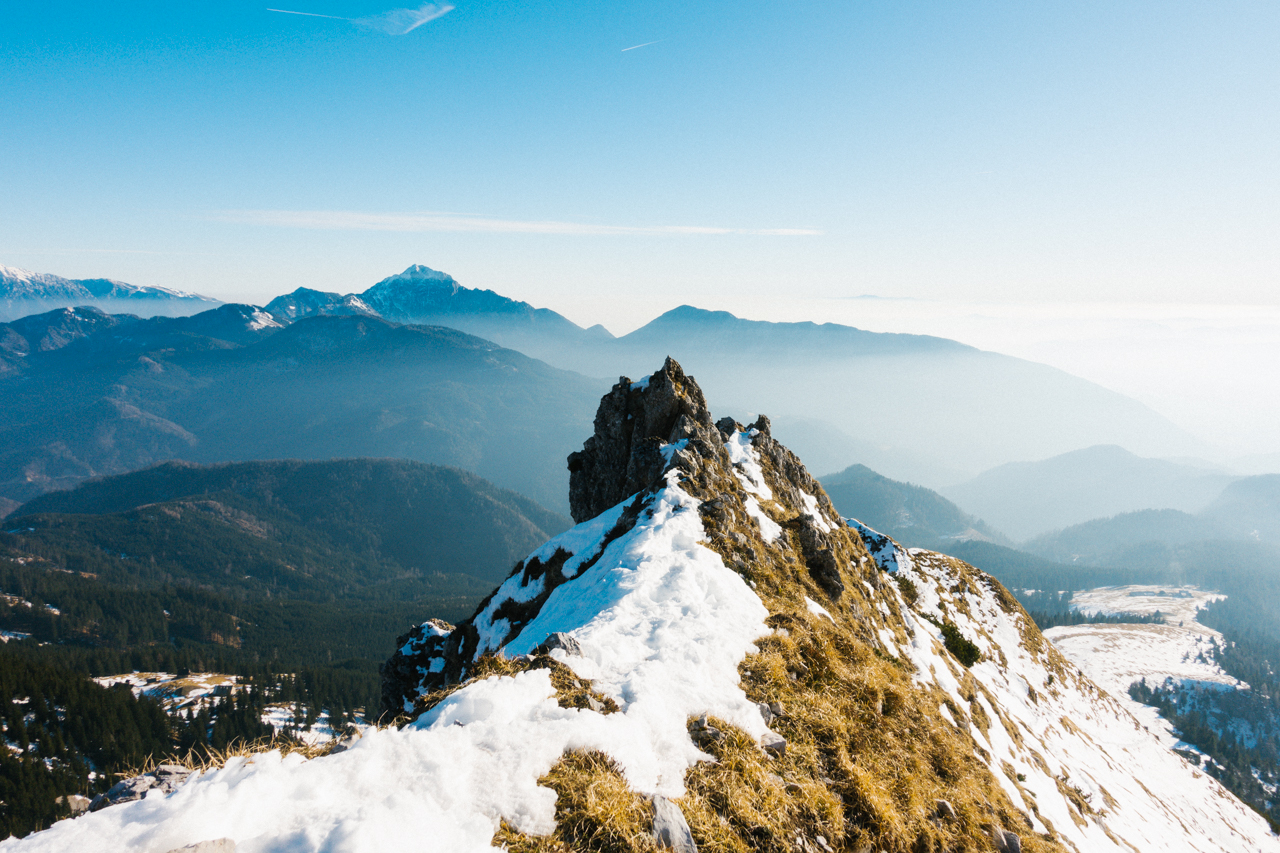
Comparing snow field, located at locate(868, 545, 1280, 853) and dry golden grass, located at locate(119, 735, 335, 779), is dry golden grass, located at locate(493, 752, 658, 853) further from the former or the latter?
snow field, located at locate(868, 545, 1280, 853)

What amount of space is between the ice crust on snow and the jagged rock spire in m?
21.6

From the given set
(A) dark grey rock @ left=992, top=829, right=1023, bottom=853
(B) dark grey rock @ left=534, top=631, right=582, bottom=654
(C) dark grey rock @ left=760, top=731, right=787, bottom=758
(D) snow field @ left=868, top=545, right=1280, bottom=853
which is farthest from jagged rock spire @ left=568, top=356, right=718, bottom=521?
(A) dark grey rock @ left=992, top=829, right=1023, bottom=853

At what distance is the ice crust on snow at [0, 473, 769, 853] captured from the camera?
619 centimetres

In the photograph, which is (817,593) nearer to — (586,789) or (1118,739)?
(586,789)

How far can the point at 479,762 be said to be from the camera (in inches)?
316

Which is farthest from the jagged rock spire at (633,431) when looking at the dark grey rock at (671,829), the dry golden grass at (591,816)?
the dark grey rock at (671,829)

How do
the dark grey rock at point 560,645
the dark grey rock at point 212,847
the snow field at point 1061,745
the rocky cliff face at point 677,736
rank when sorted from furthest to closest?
the snow field at point 1061,745, the dark grey rock at point 560,645, the rocky cliff face at point 677,736, the dark grey rock at point 212,847

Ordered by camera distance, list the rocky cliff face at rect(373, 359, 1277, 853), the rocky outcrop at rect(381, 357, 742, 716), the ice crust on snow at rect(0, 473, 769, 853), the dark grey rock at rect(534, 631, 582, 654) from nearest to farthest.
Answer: the ice crust on snow at rect(0, 473, 769, 853) < the rocky cliff face at rect(373, 359, 1277, 853) < the dark grey rock at rect(534, 631, 582, 654) < the rocky outcrop at rect(381, 357, 742, 716)

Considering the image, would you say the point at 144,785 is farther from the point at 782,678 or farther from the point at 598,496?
the point at 598,496

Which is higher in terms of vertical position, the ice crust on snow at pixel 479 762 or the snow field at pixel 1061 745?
the ice crust on snow at pixel 479 762

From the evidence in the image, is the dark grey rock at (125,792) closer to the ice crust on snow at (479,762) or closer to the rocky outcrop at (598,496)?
the ice crust on snow at (479,762)

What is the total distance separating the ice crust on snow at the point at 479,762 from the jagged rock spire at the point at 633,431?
70.9 feet

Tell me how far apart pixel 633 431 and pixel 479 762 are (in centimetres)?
3674

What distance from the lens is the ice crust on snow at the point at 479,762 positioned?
6191mm
